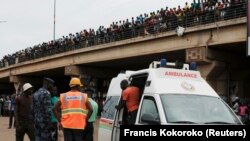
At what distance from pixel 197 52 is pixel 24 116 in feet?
57.9

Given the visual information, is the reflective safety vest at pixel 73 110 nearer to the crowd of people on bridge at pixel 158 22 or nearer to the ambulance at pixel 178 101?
the ambulance at pixel 178 101

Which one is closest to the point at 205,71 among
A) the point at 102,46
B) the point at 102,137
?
the point at 102,46

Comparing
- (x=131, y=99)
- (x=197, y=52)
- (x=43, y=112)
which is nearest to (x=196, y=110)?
(x=131, y=99)

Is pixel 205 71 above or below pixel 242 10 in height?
below

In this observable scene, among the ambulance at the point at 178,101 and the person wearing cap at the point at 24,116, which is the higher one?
the ambulance at the point at 178,101

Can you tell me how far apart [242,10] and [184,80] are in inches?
637

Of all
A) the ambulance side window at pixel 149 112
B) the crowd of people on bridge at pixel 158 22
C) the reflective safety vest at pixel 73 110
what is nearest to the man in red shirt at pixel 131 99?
the ambulance side window at pixel 149 112

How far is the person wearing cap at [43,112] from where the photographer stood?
32.8ft

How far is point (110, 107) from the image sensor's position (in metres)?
11.5

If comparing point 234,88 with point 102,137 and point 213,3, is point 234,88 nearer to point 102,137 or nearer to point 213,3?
point 213,3

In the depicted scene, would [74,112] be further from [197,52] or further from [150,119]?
[197,52]

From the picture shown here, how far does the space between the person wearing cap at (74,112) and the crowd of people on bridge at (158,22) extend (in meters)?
17.0

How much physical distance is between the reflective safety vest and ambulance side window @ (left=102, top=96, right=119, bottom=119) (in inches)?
87.7

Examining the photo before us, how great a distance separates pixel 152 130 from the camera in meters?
5.45
